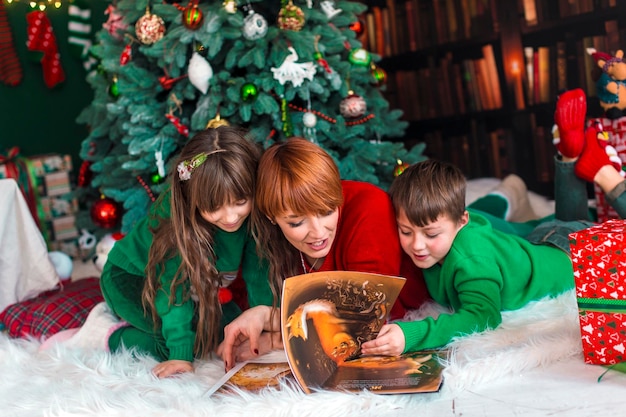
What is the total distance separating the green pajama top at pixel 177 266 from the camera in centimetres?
160

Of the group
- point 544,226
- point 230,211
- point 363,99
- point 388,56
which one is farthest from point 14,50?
point 544,226

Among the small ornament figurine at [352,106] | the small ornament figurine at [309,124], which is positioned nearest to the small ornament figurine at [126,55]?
the small ornament figurine at [309,124]

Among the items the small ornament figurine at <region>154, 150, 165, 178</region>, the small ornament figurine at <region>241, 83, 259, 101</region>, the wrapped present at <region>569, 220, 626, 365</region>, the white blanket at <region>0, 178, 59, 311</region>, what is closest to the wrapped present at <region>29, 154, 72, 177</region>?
the white blanket at <region>0, 178, 59, 311</region>

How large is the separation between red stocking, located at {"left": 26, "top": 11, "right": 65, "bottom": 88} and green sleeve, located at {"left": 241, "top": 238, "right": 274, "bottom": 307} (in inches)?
101

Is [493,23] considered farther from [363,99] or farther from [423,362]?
[423,362]

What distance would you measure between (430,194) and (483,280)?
0.23 m

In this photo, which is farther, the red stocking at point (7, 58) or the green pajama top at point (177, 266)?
the red stocking at point (7, 58)

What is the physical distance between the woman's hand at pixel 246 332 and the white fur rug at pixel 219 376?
0.06 m

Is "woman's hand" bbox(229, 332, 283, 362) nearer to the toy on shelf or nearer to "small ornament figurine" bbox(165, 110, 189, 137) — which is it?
"small ornament figurine" bbox(165, 110, 189, 137)

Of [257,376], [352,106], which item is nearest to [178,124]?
[352,106]

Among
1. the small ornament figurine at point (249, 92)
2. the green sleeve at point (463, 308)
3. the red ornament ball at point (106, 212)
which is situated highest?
the small ornament figurine at point (249, 92)

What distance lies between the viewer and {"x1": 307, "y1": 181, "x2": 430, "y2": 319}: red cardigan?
151 centimetres

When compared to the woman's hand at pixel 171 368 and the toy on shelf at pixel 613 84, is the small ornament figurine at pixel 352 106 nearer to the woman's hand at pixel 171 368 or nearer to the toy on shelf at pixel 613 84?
the toy on shelf at pixel 613 84

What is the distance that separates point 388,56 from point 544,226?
6.71 ft
